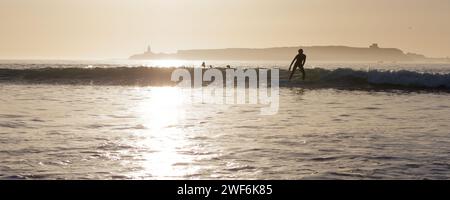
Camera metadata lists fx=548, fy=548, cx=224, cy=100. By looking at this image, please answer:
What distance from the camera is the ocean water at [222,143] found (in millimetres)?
7059

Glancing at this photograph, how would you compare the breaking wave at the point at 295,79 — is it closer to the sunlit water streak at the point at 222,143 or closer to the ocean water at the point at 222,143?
the ocean water at the point at 222,143

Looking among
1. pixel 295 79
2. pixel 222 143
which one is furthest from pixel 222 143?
pixel 295 79

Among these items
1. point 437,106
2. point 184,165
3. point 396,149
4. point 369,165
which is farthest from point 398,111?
point 184,165

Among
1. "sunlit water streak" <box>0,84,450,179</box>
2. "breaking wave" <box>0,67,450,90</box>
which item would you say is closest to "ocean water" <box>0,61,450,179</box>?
"sunlit water streak" <box>0,84,450,179</box>

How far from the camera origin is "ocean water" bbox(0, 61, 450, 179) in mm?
7059

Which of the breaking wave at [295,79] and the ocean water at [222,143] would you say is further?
the breaking wave at [295,79]

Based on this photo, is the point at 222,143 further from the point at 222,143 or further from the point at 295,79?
the point at 295,79

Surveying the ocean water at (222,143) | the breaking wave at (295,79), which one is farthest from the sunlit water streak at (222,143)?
the breaking wave at (295,79)

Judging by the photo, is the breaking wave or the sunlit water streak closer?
the sunlit water streak

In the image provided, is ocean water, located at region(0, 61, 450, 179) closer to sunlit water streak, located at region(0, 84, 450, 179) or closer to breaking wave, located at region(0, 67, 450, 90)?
sunlit water streak, located at region(0, 84, 450, 179)

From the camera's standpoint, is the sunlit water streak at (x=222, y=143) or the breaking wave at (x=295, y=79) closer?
the sunlit water streak at (x=222, y=143)

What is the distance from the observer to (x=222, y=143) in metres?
9.30

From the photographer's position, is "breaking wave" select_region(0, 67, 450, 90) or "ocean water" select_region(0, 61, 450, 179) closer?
"ocean water" select_region(0, 61, 450, 179)
